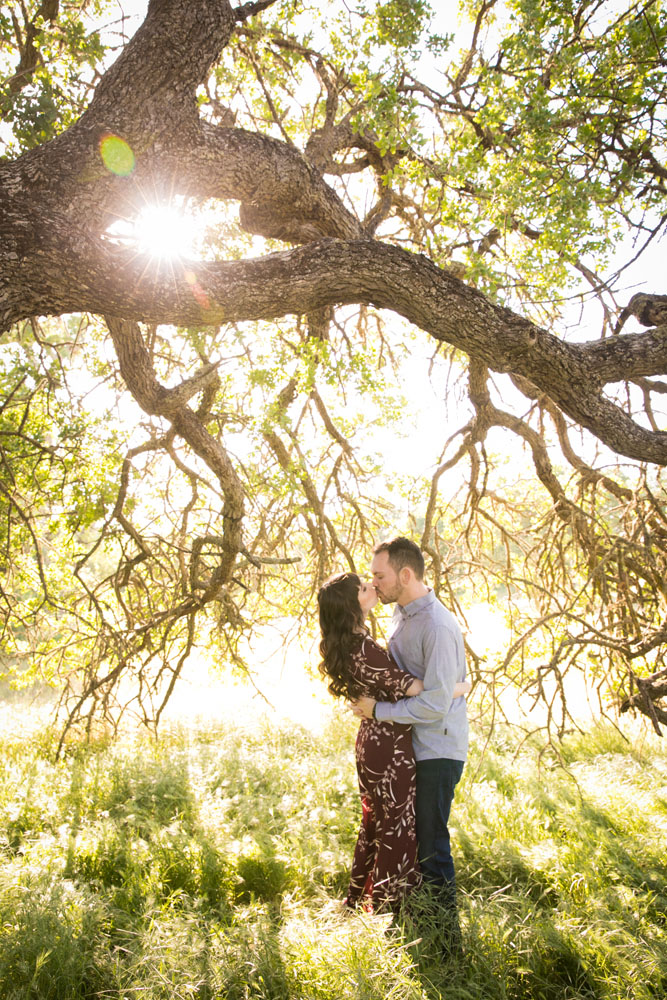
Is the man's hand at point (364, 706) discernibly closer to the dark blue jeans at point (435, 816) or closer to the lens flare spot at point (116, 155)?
the dark blue jeans at point (435, 816)

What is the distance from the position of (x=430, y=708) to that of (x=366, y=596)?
60cm

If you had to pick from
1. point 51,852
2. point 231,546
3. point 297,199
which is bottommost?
point 51,852

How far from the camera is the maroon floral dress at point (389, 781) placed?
281 centimetres

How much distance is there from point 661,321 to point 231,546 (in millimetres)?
3287

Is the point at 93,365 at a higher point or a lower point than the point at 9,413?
higher

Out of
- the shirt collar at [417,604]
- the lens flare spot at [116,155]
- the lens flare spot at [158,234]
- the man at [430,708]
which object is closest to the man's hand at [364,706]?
the man at [430,708]

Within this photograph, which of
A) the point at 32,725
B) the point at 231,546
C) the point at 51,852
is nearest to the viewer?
the point at 51,852

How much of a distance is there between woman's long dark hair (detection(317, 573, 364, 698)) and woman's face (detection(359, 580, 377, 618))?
2 centimetres

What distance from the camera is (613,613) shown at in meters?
4.93

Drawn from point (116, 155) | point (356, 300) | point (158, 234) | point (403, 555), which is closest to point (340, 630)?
point (403, 555)

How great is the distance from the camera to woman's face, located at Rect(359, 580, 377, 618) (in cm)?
296

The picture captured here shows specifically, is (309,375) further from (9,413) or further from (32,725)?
(32,725)

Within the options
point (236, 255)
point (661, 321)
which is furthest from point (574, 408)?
point (236, 255)

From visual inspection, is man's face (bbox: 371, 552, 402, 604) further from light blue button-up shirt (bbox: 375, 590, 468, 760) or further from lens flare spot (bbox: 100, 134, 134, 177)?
lens flare spot (bbox: 100, 134, 134, 177)
